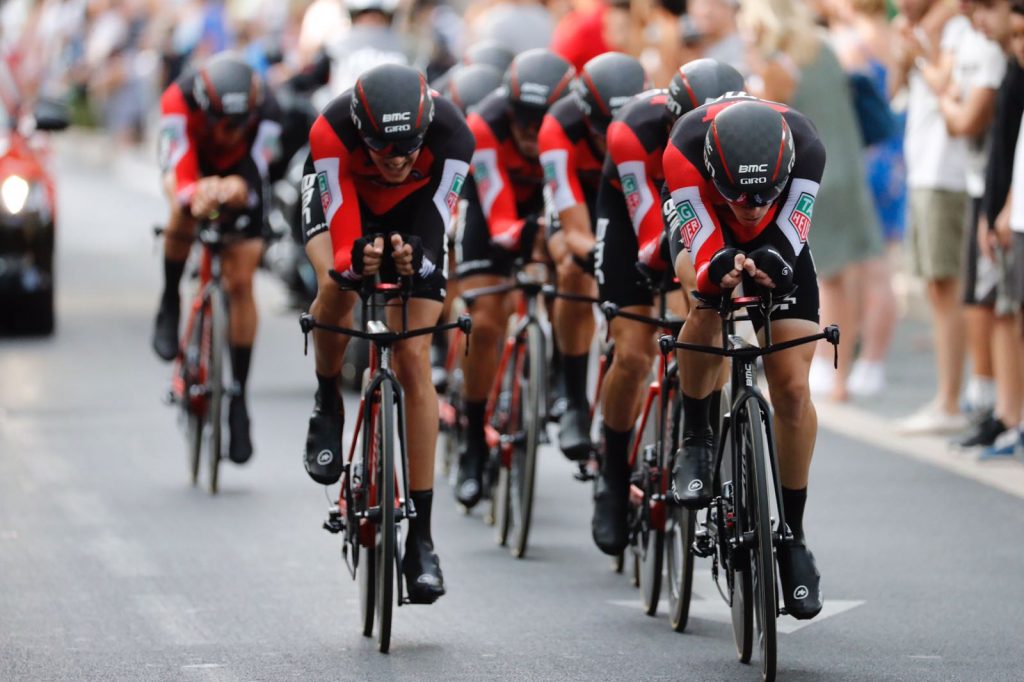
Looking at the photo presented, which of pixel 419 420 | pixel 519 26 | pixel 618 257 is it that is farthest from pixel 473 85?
pixel 519 26

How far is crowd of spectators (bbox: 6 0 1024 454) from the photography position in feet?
36.0

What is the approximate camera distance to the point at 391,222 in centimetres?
798

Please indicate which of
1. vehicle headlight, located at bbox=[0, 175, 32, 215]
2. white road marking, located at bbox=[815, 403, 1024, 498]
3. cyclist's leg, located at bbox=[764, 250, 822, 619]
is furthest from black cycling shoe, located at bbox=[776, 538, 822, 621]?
vehicle headlight, located at bbox=[0, 175, 32, 215]

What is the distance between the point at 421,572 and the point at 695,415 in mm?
1102

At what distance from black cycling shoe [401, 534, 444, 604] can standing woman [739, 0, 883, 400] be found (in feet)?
19.5

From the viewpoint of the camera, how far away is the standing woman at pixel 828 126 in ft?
42.0

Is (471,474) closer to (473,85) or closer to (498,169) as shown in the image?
(498,169)

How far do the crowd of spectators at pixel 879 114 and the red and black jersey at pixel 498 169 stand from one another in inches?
101

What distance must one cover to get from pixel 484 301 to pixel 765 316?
10.3 feet

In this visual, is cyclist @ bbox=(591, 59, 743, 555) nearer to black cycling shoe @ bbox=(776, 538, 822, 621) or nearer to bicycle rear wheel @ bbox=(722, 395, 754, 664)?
bicycle rear wheel @ bbox=(722, 395, 754, 664)

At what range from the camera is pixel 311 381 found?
551 inches

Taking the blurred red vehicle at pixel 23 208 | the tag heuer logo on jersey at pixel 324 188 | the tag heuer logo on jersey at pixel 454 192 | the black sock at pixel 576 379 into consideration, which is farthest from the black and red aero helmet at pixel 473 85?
the blurred red vehicle at pixel 23 208

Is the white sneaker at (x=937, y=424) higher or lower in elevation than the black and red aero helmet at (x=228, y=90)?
lower

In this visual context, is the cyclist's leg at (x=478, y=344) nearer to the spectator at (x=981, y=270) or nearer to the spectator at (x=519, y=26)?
the spectator at (x=981, y=270)
